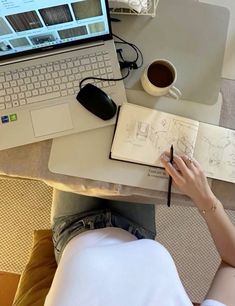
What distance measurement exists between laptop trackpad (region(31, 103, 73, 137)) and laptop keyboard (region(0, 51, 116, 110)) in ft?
0.09

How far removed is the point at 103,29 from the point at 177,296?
1.89 feet

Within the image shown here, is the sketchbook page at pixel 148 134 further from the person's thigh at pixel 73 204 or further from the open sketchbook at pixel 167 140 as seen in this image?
the person's thigh at pixel 73 204

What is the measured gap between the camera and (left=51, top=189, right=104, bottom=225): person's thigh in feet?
3.44

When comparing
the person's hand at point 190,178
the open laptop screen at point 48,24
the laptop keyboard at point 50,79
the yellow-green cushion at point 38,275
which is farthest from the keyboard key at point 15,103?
the yellow-green cushion at point 38,275

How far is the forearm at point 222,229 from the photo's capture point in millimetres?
841

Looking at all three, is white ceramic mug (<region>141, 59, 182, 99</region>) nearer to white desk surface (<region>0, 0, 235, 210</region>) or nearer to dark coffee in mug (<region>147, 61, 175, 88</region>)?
dark coffee in mug (<region>147, 61, 175, 88</region>)

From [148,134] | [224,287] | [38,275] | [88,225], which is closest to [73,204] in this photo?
[88,225]

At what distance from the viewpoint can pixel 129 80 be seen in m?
0.89

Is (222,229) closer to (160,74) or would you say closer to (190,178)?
(190,178)

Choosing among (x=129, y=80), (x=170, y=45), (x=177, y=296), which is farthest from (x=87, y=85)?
(x=177, y=296)

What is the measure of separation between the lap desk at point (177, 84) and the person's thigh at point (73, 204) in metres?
0.24

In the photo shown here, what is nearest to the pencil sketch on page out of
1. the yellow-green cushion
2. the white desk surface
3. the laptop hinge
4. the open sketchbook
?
the open sketchbook

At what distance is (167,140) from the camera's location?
0.85 m

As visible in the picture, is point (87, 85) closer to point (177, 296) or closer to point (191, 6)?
point (191, 6)
